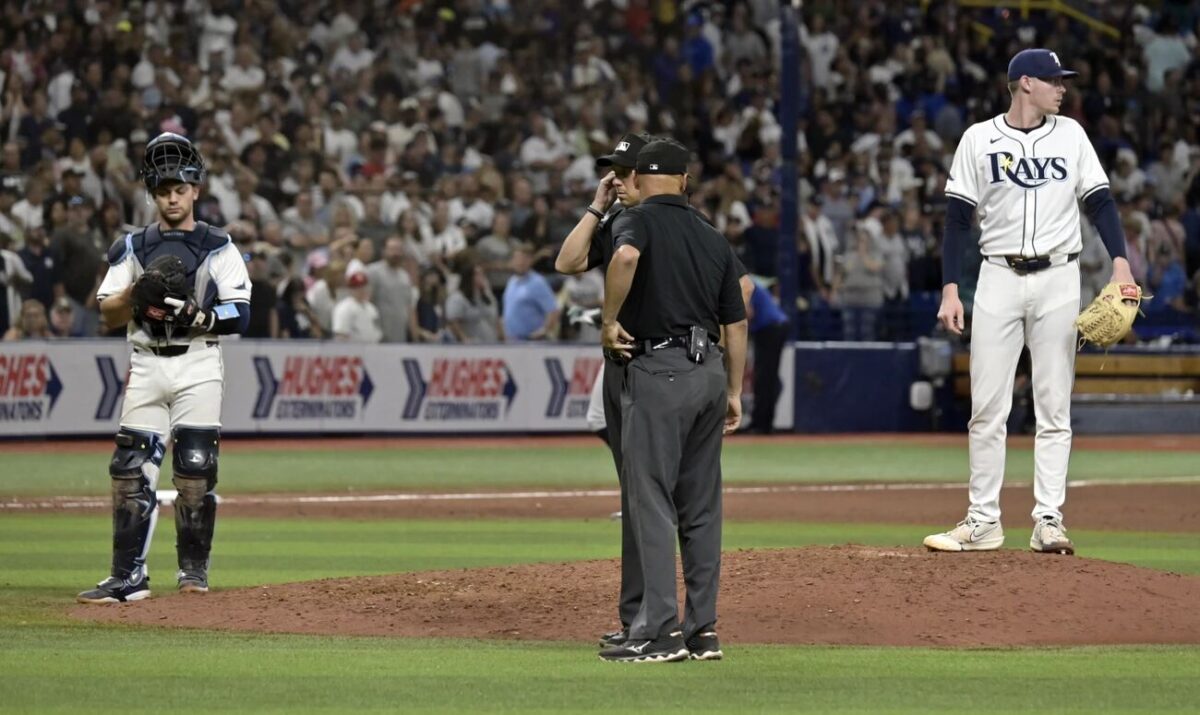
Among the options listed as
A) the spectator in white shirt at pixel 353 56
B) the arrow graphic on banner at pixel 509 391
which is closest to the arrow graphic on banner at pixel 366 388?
the arrow graphic on banner at pixel 509 391

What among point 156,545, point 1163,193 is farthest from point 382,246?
point 1163,193

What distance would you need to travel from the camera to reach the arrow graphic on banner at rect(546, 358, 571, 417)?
22.3 metres

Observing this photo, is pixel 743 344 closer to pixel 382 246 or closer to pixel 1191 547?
pixel 1191 547

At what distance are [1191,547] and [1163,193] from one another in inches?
617

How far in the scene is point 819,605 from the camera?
8508 mm

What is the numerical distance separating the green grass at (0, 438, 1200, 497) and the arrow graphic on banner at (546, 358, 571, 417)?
0.99 metres

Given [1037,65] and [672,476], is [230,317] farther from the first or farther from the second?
[1037,65]

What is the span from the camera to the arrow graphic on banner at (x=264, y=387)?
21.0 meters

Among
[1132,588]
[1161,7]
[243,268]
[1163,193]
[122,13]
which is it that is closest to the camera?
[1132,588]

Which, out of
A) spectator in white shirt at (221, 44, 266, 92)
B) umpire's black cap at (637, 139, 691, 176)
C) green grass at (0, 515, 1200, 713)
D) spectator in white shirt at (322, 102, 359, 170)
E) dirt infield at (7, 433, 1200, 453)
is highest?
spectator in white shirt at (221, 44, 266, 92)

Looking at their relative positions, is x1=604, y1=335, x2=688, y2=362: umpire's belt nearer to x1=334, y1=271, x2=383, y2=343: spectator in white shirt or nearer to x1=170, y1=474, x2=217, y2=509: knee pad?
x1=170, y1=474, x2=217, y2=509: knee pad

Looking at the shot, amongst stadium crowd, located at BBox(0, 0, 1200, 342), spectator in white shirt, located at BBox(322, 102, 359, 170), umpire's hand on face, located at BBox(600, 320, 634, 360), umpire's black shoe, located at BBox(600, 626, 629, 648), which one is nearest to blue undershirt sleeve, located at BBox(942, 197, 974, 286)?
umpire's hand on face, located at BBox(600, 320, 634, 360)

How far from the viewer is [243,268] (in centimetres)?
945

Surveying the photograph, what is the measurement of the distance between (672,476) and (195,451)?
3.10m
